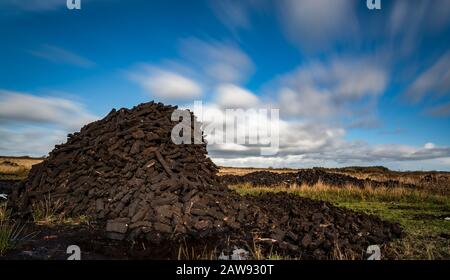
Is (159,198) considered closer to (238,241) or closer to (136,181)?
(136,181)

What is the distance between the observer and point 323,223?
9.90m

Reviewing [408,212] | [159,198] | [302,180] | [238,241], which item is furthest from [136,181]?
[302,180]

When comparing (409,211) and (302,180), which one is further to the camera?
(302,180)

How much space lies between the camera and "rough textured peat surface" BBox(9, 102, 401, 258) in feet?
28.4

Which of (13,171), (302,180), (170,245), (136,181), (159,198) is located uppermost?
(13,171)

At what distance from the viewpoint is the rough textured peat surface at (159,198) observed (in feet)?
28.4

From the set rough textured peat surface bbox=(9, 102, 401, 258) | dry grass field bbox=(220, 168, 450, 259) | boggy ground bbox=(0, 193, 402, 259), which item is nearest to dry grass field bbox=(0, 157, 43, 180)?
rough textured peat surface bbox=(9, 102, 401, 258)

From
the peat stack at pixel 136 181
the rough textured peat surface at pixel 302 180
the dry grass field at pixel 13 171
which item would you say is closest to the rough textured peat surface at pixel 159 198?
the peat stack at pixel 136 181

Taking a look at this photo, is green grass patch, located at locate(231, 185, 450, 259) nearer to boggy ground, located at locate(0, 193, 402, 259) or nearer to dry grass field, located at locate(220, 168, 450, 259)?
dry grass field, located at locate(220, 168, 450, 259)

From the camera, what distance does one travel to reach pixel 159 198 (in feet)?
31.4
